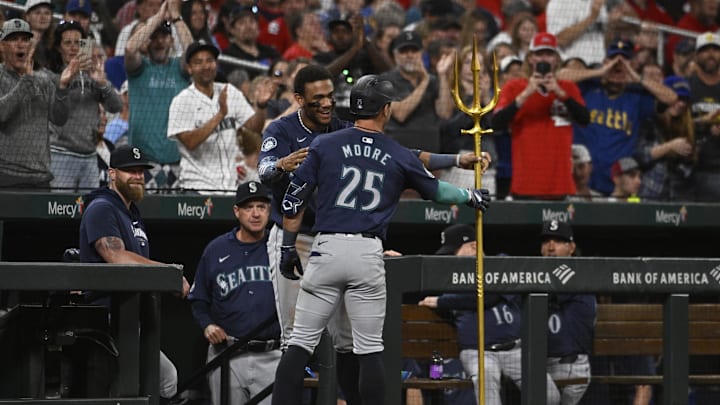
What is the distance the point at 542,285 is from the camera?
665cm

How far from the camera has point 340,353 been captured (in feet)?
21.3

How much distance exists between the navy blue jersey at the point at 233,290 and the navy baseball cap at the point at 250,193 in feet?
1.09

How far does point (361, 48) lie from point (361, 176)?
4000 millimetres

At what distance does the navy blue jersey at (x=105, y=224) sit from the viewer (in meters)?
6.89

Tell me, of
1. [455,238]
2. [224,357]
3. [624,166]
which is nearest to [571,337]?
[455,238]

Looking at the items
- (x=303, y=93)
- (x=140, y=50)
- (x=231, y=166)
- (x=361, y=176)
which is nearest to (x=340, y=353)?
(x=361, y=176)

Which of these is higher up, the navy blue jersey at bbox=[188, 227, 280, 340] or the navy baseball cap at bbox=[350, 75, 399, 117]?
the navy baseball cap at bbox=[350, 75, 399, 117]

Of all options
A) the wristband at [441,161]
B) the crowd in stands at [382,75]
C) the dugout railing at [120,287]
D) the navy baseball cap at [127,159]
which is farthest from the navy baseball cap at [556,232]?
the dugout railing at [120,287]

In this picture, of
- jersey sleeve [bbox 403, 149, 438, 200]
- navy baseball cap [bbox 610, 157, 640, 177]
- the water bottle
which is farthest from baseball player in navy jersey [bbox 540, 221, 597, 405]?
navy baseball cap [bbox 610, 157, 640, 177]

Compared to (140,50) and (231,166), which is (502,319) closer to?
(231,166)

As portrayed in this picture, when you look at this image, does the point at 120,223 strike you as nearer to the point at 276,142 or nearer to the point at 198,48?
the point at 276,142

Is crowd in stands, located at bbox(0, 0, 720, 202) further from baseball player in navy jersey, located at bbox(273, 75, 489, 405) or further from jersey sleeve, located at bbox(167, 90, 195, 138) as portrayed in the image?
baseball player in navy jersey, located at bbox(273, 75, 489, 405)

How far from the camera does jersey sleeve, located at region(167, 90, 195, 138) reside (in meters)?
9.12

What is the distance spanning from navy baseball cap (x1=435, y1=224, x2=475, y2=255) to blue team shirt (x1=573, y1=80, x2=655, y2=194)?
2.41 meters
